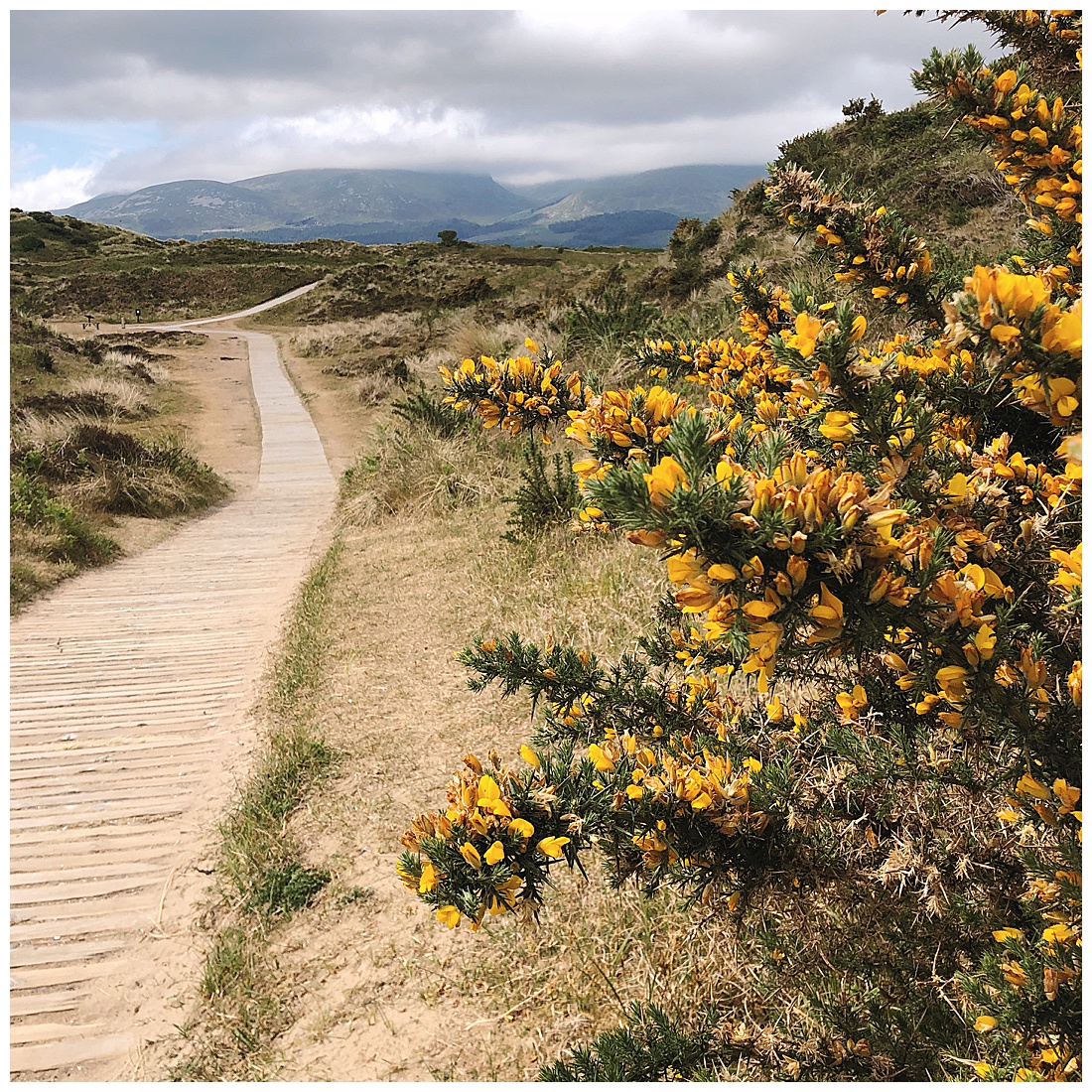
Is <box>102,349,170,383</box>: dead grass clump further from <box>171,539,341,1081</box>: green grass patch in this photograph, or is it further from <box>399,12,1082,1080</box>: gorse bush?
<box>399,12,1082,1080</box>: gorse bush

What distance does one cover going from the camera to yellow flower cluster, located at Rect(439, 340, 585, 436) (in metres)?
2.04

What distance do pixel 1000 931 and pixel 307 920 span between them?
6.88 feet

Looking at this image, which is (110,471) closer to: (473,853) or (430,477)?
(430,477)

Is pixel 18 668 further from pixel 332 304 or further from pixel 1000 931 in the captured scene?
pixel 332 304

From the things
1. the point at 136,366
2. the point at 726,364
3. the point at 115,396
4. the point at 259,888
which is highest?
the point at 136,366

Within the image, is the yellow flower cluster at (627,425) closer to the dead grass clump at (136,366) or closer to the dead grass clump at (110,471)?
the dead grass clump at (110,471)

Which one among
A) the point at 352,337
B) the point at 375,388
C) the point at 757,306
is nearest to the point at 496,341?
the point at 375,388

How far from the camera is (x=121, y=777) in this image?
11.0 ft

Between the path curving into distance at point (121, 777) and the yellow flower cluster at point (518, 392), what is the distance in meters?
2.06

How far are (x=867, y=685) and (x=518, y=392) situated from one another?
118 cm

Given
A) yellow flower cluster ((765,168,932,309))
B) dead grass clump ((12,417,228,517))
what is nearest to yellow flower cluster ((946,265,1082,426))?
yellow flower cluster ((765,168,932,309))

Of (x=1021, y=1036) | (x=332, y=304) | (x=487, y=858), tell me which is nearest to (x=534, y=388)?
(x=487, y=858)

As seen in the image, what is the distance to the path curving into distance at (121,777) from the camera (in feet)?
7.46

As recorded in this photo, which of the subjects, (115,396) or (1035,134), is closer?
(1035,134)
